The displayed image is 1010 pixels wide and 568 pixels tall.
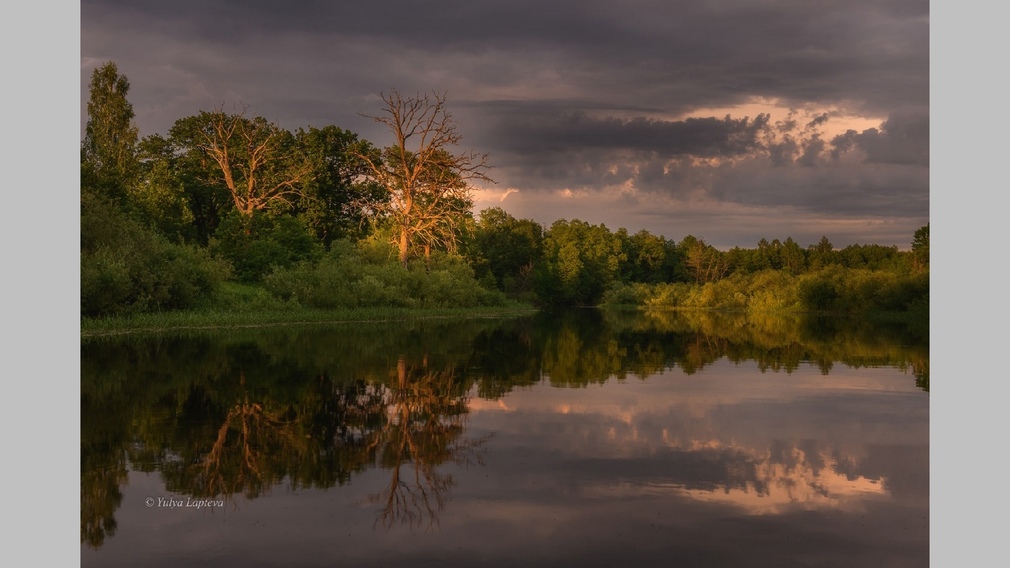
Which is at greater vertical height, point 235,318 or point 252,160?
point 252,160

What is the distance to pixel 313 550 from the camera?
7.82 meters

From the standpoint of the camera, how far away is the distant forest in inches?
1547

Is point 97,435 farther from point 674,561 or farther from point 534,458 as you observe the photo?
point 674,561

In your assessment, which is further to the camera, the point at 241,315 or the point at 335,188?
the point at 335,188

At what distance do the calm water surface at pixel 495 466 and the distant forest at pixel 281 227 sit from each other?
18.6 m

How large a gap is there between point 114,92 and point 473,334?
143 feet

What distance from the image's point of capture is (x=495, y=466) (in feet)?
36.9

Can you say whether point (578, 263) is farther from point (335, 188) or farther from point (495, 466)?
point (495, 466)

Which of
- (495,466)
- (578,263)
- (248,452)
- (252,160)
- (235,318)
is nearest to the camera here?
(495,466)

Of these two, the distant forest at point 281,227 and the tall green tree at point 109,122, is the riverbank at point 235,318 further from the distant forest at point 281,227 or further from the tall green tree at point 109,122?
the tall green tree at point 109,122

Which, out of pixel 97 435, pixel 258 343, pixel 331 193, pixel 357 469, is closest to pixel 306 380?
pixel 97 435

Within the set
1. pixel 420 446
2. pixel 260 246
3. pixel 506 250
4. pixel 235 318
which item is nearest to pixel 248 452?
pixel 420 446

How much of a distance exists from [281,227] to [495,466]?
4959 cm

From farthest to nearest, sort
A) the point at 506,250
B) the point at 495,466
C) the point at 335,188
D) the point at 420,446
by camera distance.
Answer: the point at 506,250
the point at 335,188
the point at 420,446
the point at 495,466
